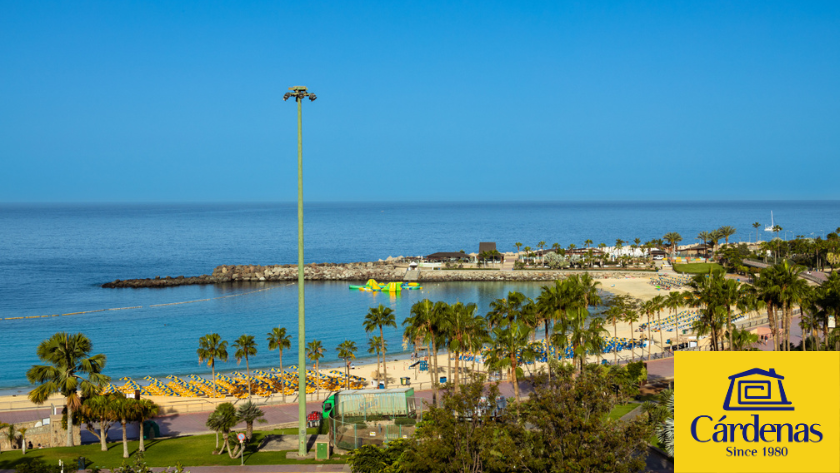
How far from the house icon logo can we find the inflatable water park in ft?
310

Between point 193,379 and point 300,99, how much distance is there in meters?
36.1

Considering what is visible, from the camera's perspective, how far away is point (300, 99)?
22.8m

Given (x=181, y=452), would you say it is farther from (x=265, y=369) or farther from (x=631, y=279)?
(x=631, y=279)

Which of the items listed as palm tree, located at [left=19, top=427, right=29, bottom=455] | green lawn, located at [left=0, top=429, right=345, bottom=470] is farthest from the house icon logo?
palm tree, located at [left=19, top=427, right=29, bottom=455]

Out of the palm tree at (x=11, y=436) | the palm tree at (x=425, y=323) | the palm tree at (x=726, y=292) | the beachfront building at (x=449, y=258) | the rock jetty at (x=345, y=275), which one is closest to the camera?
the palm tree at (x=11, y=436)

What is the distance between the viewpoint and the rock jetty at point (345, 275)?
115m

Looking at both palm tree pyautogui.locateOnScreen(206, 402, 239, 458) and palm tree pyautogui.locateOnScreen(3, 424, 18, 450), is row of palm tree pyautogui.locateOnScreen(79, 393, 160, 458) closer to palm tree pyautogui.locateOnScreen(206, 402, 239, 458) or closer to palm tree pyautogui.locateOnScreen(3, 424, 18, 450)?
palm tree pyautogui.locateOnScreen(206, 402, 239, 458)

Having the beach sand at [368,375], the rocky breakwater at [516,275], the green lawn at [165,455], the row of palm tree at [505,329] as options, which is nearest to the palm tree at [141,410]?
the green lawn at [165,455]

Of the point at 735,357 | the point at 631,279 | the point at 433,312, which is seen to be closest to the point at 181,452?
the point at 433,312

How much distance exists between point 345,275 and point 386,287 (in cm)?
1683

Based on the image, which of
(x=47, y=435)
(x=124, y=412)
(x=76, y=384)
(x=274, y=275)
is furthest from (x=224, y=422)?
(x=274, y=275)

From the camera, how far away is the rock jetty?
376 ft

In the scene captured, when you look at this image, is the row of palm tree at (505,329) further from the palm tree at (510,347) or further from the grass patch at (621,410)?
the grass patch at (621,410)

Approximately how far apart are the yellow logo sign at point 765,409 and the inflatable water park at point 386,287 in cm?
9434
